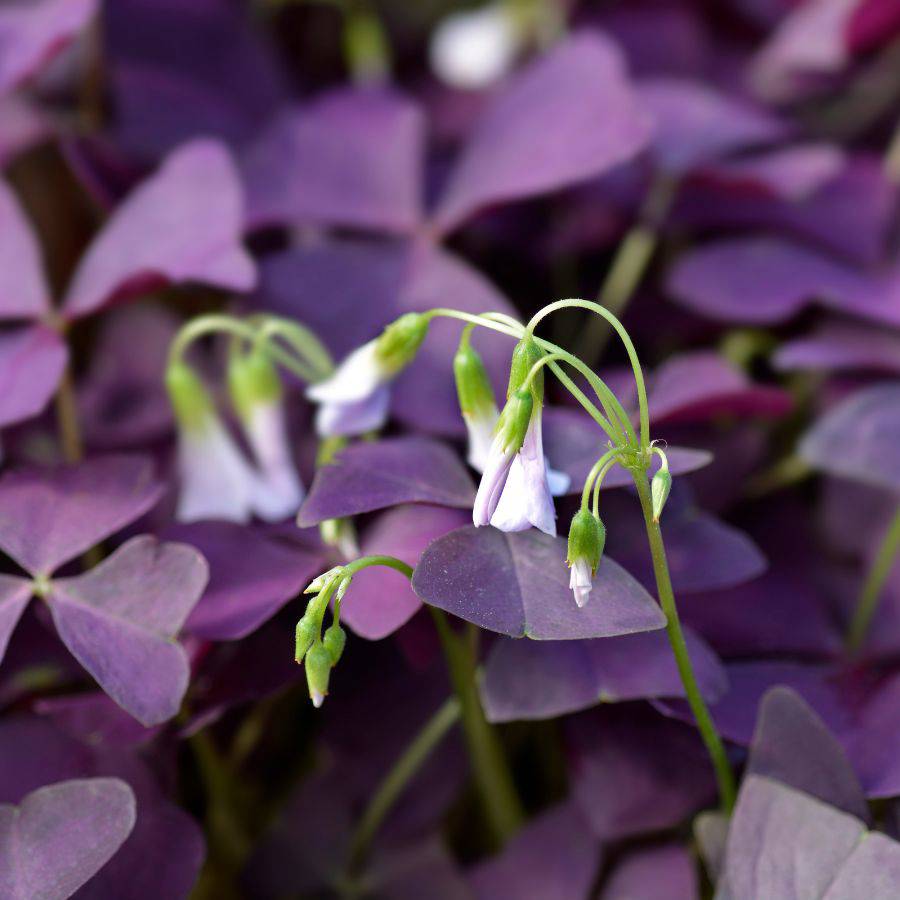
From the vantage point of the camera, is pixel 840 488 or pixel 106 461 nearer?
pixel 106 461

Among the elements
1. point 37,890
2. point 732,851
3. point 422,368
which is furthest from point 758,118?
point 37,890

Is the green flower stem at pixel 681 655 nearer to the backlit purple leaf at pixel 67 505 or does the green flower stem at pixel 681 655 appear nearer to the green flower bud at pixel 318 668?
the green flower bud at pixel 318 668

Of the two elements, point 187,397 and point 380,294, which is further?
point 380,294

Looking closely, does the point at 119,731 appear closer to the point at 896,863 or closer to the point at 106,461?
the point at 106,461

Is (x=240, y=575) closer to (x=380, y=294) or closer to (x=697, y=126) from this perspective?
(x=380, y=294)

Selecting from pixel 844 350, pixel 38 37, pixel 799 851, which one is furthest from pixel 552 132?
pixel 799 851

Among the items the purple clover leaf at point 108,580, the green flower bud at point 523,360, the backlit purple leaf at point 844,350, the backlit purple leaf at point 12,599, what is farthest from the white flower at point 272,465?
the backlit purple leaf at point 844,350
